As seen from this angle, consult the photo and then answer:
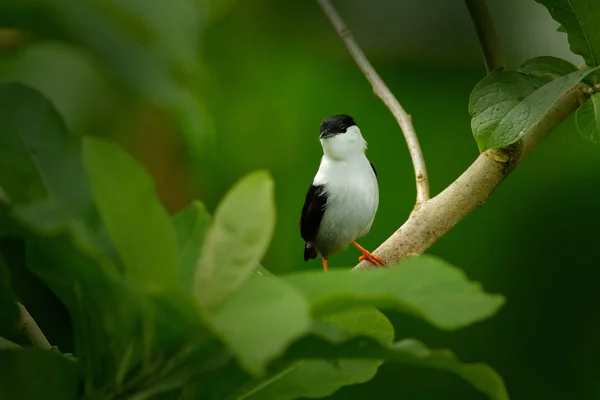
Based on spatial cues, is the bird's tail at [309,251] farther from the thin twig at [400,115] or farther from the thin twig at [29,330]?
the thin twig at [29,330]

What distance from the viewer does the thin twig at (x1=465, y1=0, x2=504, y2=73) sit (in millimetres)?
694

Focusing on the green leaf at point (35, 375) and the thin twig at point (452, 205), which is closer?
the green leaf at point (35, 375)

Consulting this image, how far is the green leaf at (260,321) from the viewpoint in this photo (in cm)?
22

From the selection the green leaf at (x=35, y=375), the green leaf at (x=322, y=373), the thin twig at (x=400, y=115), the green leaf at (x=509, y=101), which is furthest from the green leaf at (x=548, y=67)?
the green leaf at (x=35, y=375)

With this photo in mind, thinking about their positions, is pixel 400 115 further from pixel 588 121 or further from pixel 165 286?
pixel 165 286

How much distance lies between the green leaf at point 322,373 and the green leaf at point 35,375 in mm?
81

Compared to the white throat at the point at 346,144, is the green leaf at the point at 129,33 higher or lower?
higher

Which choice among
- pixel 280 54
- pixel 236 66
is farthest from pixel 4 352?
pixel 280 54

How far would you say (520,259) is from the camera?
64.1 inches

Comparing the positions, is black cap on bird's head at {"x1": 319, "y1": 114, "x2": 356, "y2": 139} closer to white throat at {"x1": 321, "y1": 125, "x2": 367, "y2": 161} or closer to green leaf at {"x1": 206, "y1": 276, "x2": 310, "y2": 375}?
white throat at {"x1": 321, "y1": 125, "x2": 367, "y2": 161}

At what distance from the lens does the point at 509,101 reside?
23.1 inches

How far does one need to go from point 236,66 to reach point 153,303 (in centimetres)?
127

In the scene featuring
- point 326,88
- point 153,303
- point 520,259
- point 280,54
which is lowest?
point 520,259

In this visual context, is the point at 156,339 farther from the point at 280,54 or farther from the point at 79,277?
the point at 280,54
